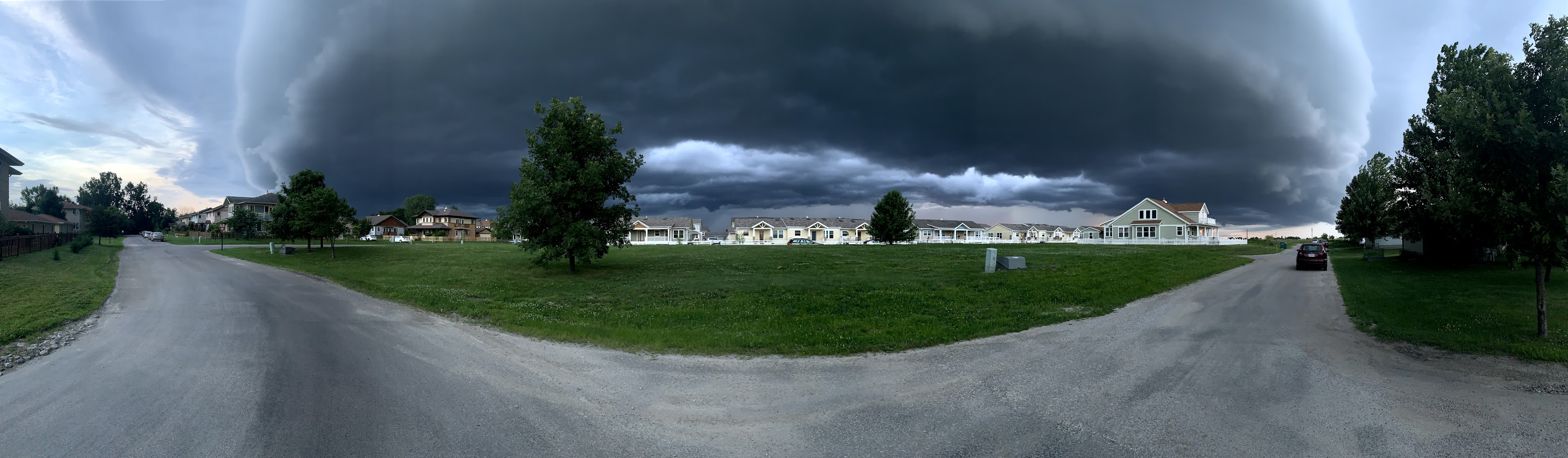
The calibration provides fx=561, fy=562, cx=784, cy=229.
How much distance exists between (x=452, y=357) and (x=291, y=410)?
2804 millimetres

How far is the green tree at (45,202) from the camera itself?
9806cm

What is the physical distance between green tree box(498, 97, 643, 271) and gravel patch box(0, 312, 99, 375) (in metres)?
12.7

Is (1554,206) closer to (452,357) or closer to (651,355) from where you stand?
(651,355)

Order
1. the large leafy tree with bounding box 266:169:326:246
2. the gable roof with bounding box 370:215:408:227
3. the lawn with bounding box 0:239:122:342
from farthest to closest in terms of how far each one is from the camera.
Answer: the gable roof with bounding box 370:215:408:227, the large leafy tree with bounding box 266:169:326:246, the lawn with bounding box 0:239:122:342

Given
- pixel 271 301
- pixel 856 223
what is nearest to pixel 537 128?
pixel 271 301

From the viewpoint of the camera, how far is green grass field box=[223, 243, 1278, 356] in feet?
35.6

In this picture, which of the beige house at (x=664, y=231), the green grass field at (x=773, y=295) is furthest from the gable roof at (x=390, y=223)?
the green grass field at (x=773, y=295)

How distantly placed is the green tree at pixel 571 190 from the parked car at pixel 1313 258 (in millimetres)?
33328

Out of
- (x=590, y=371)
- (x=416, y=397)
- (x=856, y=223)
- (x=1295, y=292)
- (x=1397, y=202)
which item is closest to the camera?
(x=416, y=397)

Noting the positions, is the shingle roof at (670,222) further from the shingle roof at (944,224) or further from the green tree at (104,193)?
the green tree at (104,193)

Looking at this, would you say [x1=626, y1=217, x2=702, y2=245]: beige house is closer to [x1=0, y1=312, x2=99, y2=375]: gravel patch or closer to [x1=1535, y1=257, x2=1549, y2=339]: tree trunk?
[x1=0, y1=312, x2=99, y2=375]: gravel patch

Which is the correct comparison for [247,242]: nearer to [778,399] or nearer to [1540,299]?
[778,399]

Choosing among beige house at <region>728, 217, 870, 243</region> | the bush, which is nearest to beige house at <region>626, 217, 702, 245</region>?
beige house at <region>728, 217, 870, 243</region>

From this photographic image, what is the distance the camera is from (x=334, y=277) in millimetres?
24500
